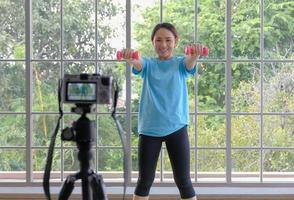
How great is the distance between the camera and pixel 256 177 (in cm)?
384

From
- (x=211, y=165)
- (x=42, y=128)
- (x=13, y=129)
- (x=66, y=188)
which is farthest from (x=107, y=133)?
(x=66, y=188)

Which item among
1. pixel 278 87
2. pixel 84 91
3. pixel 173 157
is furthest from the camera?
pixel 278 87

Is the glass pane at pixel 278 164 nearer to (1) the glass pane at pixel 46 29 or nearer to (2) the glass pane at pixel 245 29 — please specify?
(2) the glass pane at pixel 245 29

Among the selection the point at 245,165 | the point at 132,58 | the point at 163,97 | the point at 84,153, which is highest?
the point at 132,58

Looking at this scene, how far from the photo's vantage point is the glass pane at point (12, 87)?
3.81 m

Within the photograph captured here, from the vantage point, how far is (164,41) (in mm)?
2805

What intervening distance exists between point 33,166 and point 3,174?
221 mm

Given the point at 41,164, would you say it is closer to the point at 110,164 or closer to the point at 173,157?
the point at 110,164

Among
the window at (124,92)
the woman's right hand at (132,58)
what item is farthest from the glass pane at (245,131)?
the woman's right hand at (132,58)

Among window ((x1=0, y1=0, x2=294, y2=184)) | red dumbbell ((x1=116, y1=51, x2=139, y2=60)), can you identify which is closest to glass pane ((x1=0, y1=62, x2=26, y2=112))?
window ((x1=0, y1=0, x2=294, y2=184))

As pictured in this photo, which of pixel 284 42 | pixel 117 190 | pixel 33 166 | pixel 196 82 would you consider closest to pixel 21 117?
pixel 33 166

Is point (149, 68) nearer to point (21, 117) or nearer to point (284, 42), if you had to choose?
point (21, 117)

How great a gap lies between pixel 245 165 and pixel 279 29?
1086 millimetres

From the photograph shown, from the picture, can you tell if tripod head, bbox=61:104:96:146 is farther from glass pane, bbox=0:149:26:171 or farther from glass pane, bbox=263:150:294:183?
glass pane, bbox=263:150:294:183
